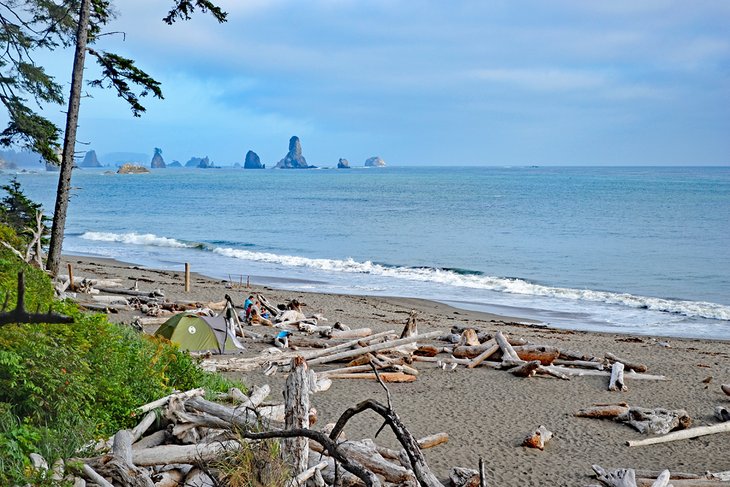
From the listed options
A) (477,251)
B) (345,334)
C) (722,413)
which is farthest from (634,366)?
(477,251)

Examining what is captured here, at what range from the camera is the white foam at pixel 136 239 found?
51281 millimetres

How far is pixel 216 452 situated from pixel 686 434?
326 inches

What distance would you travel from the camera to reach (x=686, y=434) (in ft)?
39.8

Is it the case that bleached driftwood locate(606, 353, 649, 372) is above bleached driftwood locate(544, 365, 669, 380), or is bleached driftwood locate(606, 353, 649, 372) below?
above

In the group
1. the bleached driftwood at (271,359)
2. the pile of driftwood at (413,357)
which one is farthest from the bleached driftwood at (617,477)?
the bleached driftwood at (271,359)

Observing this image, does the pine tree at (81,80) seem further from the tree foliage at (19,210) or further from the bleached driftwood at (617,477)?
the bleached driftwood at (617,477)

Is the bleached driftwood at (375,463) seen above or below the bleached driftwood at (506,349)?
above

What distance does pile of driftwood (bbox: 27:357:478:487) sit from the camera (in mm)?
6944

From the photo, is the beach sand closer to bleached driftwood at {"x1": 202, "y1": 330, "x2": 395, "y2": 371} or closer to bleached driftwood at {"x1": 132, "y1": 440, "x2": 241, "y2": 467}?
bleached driftwood at {"x1": 202, "y1": 330, "x2": 395, "y2": 371}

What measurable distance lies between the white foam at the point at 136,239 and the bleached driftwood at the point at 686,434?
1648 inches

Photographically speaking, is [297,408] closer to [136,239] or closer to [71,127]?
[71,127]

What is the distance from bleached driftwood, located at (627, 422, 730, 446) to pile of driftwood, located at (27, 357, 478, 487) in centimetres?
429

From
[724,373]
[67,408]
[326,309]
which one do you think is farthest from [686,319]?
[67,408]

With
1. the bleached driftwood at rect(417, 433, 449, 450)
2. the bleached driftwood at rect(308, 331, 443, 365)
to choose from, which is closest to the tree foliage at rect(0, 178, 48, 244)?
the bleached driftwood at rect(308, 331, 443, 365)
